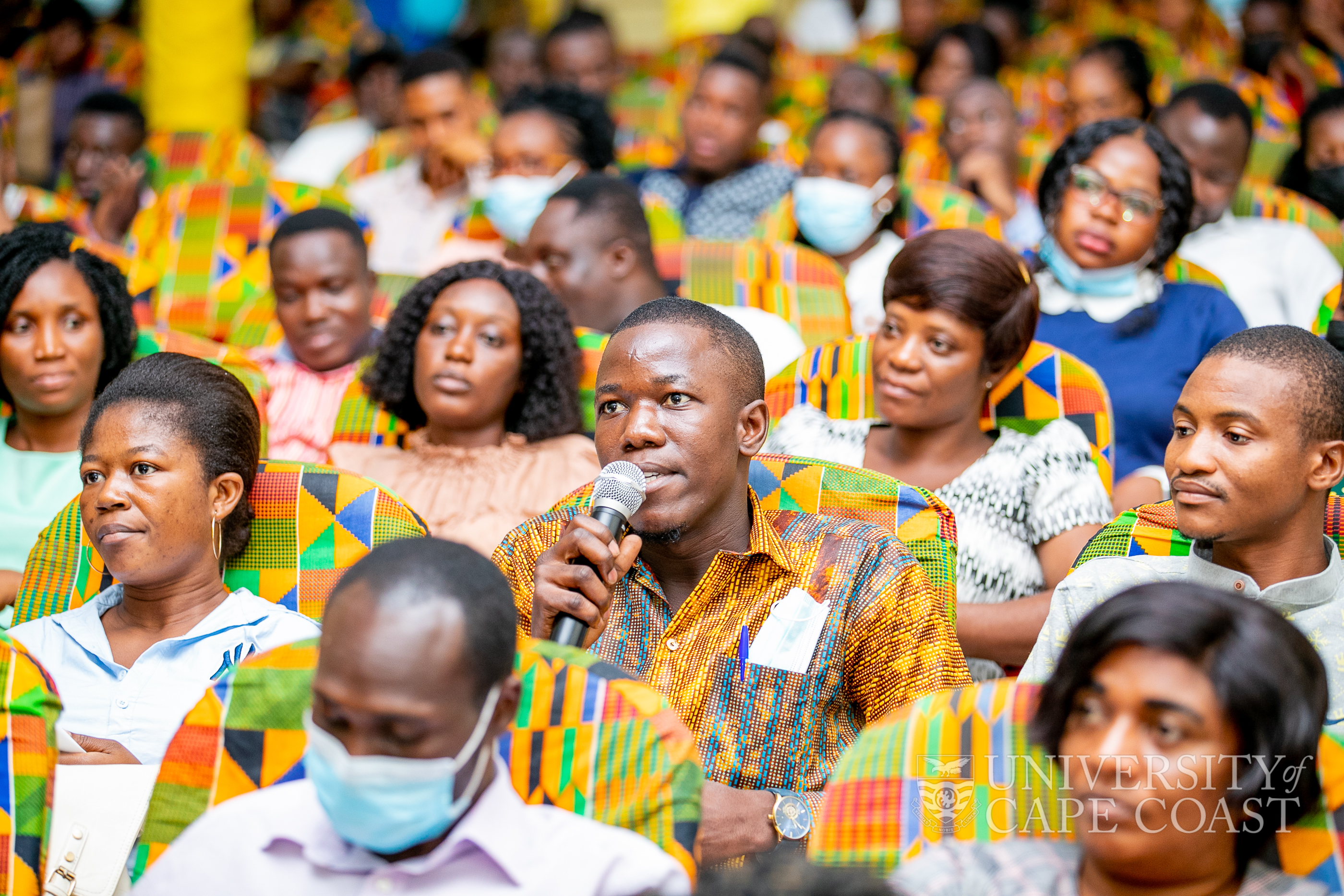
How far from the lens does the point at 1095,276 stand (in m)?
3.56

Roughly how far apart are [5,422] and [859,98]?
4376 millimetres

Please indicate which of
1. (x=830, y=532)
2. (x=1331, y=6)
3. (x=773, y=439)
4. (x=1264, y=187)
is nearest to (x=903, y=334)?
(x=773, y=439)

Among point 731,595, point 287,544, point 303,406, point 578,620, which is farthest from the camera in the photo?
point 303,406

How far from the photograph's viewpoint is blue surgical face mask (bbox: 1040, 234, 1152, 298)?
355 centimetres

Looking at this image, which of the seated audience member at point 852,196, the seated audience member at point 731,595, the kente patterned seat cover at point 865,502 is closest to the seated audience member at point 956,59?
the seated audience member at point 852,196

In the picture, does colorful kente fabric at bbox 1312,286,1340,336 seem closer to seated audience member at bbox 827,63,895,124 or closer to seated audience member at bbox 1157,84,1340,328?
seated audience member at bbox 1157,84,1340,328

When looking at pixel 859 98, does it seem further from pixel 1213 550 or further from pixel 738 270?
pixel 1213 550

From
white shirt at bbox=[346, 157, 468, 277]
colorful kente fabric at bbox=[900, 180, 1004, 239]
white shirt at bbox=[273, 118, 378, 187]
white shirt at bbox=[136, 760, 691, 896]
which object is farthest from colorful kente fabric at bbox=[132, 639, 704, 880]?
white shirt at bbox=[273, 118, 378, 187]

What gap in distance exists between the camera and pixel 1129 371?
3379 mm

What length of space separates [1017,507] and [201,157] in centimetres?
453

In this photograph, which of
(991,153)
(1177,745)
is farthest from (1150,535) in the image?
(991,153)

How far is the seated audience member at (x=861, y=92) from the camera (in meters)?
6.20

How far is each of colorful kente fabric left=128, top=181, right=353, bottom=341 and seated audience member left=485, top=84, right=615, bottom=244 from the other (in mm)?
610

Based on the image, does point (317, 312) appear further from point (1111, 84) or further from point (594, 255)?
point (1111, 84)
